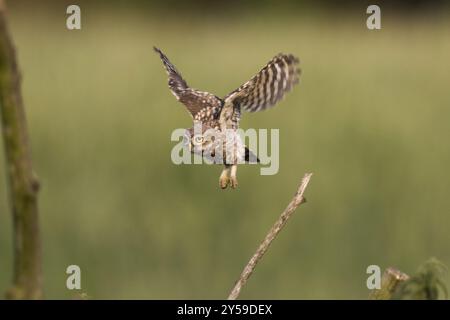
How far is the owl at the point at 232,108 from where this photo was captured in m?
2.40

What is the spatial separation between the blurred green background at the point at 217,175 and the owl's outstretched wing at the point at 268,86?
3173 mm

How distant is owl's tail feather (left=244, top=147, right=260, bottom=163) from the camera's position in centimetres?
229

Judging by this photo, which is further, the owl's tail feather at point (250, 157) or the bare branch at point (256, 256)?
the owl's tail feather at point (250, 157)

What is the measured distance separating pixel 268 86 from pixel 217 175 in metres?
3.92

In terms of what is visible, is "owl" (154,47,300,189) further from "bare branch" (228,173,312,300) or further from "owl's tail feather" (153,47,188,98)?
"bare branch" (228,173,312,300)

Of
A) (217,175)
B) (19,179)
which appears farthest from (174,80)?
(217,175)

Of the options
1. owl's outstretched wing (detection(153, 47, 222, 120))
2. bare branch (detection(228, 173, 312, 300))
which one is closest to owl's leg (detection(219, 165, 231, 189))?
owl's outstretched wing (detection(153, 47, 222, 120))

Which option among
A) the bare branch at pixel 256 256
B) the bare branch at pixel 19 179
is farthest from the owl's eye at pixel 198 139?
the bare branch at pixel 19 179

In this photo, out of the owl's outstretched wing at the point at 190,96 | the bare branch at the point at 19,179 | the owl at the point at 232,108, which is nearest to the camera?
the bare branch at the point at 19,179

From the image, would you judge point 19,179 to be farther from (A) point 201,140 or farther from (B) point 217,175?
(B) point 217,175

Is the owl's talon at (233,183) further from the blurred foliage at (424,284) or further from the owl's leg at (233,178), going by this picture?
the blurred foliage at (424,284)

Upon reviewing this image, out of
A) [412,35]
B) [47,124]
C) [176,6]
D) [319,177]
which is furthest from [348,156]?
[176,6]

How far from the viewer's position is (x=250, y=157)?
2.32 metres

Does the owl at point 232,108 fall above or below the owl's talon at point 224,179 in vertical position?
above
